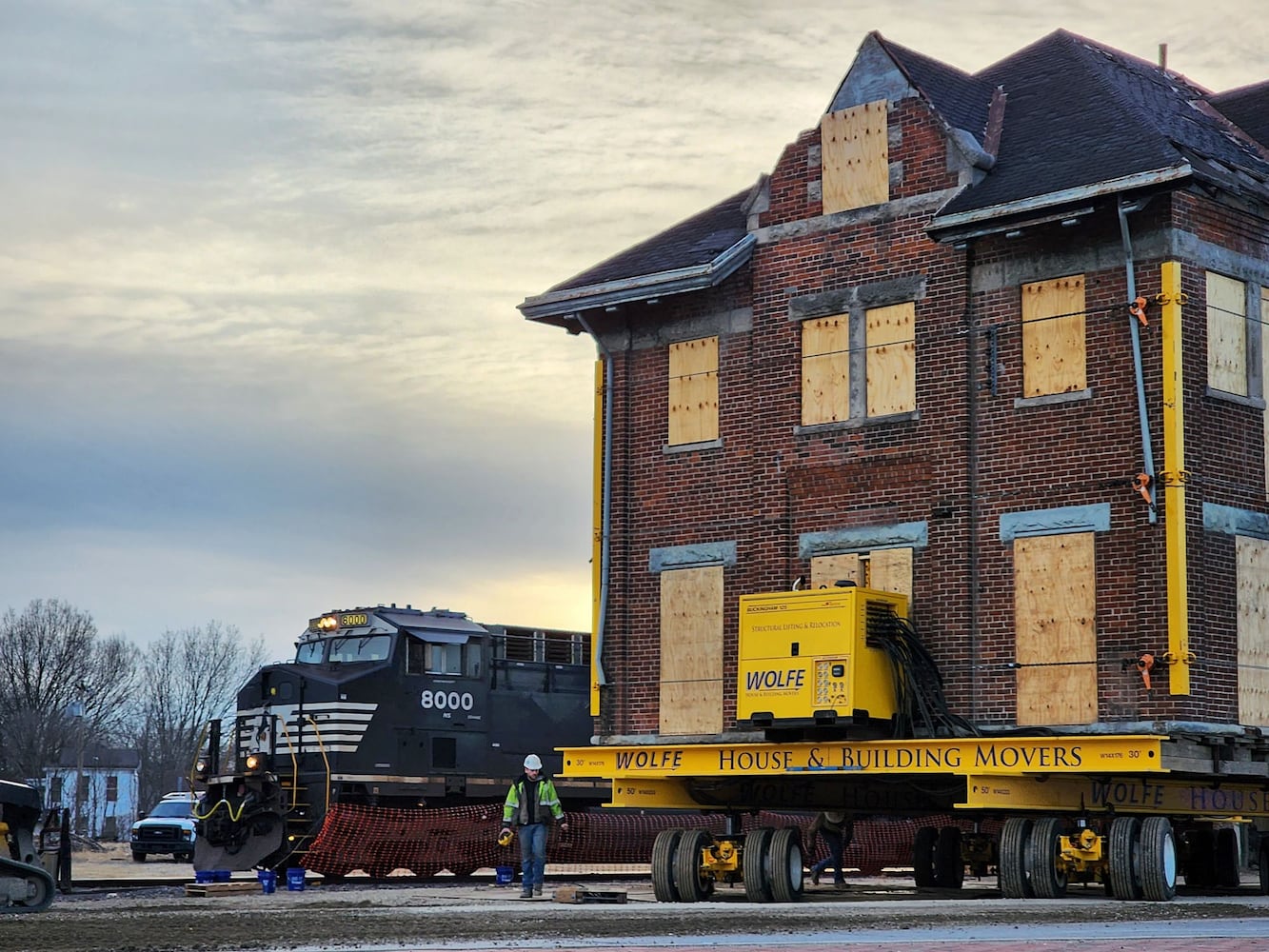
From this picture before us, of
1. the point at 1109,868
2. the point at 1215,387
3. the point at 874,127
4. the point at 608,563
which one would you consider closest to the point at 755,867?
the point at 1109,868

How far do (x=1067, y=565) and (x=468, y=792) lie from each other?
12933mm

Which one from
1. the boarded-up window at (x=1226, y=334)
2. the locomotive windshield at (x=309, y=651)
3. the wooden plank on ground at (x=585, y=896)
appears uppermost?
the boarded-up window at (x=1226, y=334)

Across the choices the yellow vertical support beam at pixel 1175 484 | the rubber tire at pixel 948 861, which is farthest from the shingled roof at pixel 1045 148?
the rubber tire at pixel 948 861

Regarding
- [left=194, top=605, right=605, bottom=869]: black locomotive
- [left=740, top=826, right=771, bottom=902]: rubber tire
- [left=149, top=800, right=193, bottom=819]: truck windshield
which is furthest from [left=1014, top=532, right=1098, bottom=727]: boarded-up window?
[left=149, top=800, right=193, bottom=819]: truck windshield

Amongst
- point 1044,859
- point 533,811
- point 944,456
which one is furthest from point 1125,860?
point 533,811

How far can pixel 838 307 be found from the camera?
2464 cm

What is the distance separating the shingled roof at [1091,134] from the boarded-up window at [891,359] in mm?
1539

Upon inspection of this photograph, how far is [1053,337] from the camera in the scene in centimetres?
2269

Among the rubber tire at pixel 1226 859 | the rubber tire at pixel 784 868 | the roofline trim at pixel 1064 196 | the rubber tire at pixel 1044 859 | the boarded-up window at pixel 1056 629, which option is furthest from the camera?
the rubber tire at pixel 1226 859

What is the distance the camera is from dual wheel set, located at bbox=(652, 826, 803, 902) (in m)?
22.3

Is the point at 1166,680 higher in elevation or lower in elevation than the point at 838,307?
lower

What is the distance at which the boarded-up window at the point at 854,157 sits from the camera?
24641 mm

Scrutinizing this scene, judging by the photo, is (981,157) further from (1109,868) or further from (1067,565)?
(1109,868)

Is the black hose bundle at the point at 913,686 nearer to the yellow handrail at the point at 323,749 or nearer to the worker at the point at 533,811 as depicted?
the worker at the point at 533,811
